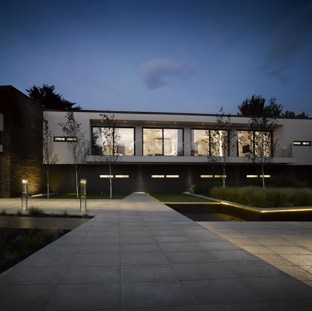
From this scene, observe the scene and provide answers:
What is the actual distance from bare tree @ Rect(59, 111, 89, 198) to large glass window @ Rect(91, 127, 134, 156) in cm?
86

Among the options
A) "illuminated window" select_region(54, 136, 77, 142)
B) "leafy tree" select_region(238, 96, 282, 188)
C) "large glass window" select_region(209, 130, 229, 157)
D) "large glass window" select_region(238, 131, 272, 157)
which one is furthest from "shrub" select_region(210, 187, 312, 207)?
"illuminated window" select_region(54, 136, 77, 142)

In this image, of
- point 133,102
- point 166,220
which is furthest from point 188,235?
point 133,102

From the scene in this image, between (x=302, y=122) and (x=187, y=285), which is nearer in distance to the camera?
(x=187, y=285)

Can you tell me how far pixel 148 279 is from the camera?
3.73 m

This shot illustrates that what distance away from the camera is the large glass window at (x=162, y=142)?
2381cm

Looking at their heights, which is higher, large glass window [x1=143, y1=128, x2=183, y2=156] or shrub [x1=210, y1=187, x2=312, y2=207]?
large glass window [x1=143, y1=128, x2=183, y2=156]

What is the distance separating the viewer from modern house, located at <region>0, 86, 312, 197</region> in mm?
22344

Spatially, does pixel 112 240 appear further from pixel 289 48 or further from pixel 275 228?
pixel 289 48

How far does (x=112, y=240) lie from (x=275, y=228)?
498cm

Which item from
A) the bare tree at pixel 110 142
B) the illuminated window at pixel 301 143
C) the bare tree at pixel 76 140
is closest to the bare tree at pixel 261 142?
the illuminated window at pixel 301 143

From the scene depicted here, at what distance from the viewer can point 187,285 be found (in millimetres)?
3510

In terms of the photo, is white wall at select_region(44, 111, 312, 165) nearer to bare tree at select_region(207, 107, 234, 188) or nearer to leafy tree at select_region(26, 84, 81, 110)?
bare tree at select_region(207, 107, 234, 188)

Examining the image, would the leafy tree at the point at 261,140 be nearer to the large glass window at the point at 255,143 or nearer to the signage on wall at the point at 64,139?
the large glass window at the point at 255,143

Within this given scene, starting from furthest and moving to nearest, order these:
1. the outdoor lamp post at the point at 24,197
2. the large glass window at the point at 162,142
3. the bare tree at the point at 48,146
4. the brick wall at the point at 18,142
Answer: the large glass window at the point at 162,142 → the bare tree at the point at 48,146 → the brick wall at the point at 18,142 → the outdoor lamp post at the point at 24,197
